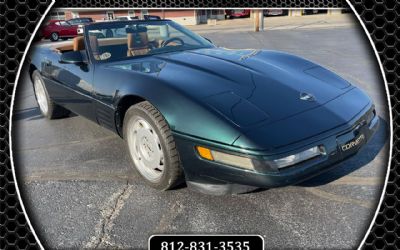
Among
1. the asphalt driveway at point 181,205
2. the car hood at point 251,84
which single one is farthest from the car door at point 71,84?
the asphalt driveway at point 181,205

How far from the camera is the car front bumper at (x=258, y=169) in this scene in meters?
1.86

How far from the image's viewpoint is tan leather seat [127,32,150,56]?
118 inches

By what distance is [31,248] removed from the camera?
1.96m

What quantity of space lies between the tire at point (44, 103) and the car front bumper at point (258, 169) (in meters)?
2.44

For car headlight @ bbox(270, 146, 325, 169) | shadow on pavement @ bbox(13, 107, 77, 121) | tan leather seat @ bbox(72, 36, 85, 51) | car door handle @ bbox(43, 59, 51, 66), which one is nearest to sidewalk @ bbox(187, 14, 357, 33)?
car headlight @ bbox(270, 146, 325, 169)

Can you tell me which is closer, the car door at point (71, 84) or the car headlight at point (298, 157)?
the car headlight at point (298, 157)

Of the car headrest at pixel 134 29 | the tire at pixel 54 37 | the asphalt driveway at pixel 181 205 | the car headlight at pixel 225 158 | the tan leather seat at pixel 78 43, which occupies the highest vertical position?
the car headrest at pixel 134 29

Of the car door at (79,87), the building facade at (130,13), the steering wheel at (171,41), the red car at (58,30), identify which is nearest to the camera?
the building facade at (130,13)

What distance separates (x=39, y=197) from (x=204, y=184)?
1.29 metres

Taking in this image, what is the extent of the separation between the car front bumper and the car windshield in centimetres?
126

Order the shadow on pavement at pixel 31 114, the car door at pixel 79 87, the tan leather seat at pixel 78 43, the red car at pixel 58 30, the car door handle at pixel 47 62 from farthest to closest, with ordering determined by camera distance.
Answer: the shadow on pavement at pixel 31 114 → the car door handle at pixel 47 62 → the tan leather seat at pixel 78 43 → the car door at pixel 79 87 → the red car at pixel 58 30

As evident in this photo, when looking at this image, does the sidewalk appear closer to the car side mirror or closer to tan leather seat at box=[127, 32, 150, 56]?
tan leather seat at box=[127, 32, 150, 56]

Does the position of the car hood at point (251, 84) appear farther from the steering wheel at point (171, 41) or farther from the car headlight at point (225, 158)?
the steering wheel at point (171, 41)

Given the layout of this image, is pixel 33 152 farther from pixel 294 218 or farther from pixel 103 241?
pixel 294 218
